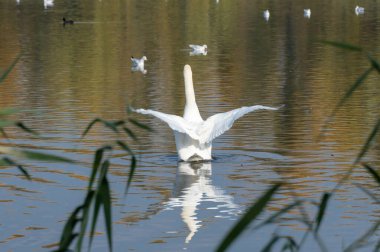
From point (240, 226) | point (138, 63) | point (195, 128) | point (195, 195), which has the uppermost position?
point (240, 226)

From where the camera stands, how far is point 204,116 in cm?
1486

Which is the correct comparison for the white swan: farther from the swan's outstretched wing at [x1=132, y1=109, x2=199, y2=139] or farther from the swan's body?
the swan's body

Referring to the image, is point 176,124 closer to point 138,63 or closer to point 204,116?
point 204,116

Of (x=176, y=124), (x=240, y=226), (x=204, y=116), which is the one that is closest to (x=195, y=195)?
(x=176, y=124)

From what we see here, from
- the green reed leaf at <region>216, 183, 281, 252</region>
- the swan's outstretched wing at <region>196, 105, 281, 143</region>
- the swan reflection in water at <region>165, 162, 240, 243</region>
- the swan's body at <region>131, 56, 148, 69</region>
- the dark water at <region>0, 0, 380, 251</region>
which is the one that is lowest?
the swan reflection in water at <region>165, 162, 240, 243</region>

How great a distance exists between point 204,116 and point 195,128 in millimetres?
3826

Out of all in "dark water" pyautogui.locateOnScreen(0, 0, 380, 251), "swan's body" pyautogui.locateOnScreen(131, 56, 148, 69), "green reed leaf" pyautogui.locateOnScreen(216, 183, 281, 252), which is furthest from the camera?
"swan's body" pyautogui.locateOnScreen(131, 56, 148, 69)

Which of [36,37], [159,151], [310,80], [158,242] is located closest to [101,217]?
[158,242]

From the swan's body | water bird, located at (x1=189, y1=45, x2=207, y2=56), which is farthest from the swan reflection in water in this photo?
water bird, located at (x1=189, y1=45, x2=207, y2=56)

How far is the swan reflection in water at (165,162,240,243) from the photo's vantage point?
8633 millimetres

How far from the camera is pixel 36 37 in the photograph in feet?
107

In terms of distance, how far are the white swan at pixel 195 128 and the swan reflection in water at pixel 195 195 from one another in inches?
5.0

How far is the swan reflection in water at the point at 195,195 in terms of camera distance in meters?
8.63

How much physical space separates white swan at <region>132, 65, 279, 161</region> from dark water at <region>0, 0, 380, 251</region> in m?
0.20
